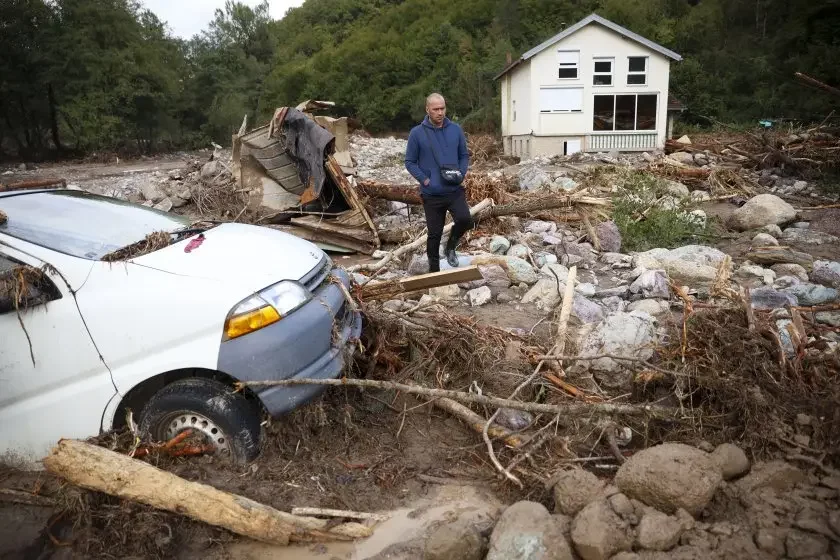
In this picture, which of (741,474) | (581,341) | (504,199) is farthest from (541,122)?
(741,474)

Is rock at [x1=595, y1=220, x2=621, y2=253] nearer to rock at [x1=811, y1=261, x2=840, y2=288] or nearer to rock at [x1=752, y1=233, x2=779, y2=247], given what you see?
rock at [x1=752, y1=233, x2=779, y2=247]

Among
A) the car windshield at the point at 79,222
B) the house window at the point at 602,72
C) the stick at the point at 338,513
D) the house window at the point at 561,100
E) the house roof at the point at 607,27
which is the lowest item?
the stick at the point at 338,513

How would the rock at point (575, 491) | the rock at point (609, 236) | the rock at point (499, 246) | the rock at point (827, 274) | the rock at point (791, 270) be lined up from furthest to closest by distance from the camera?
1. the rock at point (609, 236)
2. the rock at point (499, 246)
3. the rock at point (791, 270)
4. the rock at point (827, 274)
5. the rock at point (575, 491)

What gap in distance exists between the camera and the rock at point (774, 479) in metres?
2.57

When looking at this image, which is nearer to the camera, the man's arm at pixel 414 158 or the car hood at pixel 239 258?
the car hood at pixel 239 258

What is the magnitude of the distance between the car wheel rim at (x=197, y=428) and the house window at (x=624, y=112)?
29295mm

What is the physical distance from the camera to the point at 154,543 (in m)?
2.95

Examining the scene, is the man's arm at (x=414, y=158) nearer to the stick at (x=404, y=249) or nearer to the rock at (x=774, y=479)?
the stick at (x=404, y=249)

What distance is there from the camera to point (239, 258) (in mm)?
3467

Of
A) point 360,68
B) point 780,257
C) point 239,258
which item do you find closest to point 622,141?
point 780,257

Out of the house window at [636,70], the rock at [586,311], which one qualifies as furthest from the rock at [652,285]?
the house window at [636,70]

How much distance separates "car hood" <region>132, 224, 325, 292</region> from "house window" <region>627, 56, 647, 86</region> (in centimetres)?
2913

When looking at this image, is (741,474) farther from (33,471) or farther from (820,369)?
(33,471)

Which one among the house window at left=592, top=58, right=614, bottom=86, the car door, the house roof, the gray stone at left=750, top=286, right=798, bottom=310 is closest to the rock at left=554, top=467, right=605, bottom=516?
the car door
